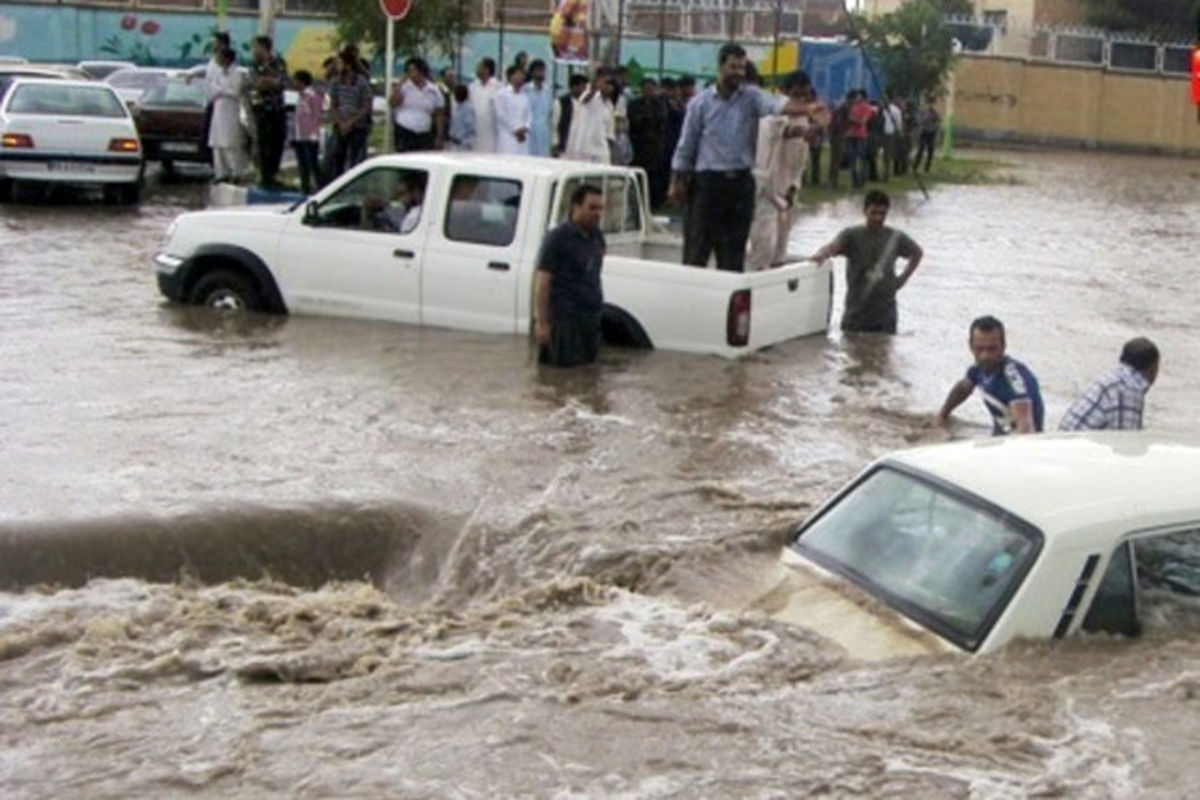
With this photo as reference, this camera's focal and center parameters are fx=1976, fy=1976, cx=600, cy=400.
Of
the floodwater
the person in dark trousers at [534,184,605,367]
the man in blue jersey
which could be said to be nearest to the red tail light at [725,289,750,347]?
the floodwater

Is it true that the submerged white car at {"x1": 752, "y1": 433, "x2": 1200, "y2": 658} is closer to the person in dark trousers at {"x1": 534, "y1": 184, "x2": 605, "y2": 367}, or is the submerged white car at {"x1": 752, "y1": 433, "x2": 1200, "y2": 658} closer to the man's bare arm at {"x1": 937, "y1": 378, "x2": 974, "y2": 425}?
the man's bare arm at {"x1": 937, "y1": 378, "x2": 974, "y2": 425}

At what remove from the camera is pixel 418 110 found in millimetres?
21578

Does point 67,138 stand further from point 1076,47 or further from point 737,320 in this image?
point 1076,47

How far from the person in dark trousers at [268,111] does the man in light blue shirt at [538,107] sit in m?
2.86

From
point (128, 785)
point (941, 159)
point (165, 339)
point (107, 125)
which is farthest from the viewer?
point (941, 159)

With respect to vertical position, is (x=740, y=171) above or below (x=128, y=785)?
above

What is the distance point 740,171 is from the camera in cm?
1416

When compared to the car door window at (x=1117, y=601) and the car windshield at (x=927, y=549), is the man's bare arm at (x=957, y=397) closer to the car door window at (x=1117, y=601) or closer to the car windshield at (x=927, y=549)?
the car windshield at (x=927, y=549)

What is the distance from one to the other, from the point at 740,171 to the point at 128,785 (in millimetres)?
9065

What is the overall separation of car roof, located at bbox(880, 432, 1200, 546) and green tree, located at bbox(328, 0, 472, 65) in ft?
77.1

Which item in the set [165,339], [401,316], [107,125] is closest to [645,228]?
[401,316]

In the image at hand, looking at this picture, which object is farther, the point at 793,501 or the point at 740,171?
the point at 740,171

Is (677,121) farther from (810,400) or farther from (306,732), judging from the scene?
(306,732)

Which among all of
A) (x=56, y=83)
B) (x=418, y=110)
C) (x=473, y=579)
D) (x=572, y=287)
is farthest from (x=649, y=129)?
(x=473, y=579)
